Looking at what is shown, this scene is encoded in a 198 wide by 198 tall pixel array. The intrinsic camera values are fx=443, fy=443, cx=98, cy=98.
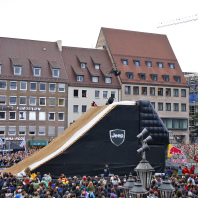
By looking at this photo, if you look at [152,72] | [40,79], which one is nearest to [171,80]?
[152,72]

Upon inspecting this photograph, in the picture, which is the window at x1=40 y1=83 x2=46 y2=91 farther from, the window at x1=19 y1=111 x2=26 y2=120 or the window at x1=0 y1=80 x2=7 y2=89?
the window at x1=0 y1=80 x2=7 y2=89

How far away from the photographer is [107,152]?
2856cm

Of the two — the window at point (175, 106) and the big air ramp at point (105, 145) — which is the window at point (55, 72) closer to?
the window at point (175, 106)

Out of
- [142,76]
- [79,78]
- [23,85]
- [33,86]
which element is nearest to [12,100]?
[23,85]

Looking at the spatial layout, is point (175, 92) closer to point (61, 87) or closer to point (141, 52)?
point (141, 52)

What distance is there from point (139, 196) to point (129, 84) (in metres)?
54.2

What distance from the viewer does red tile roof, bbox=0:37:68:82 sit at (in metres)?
60.9

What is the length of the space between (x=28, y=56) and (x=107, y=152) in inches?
1464

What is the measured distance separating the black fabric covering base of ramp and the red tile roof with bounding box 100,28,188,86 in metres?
37.4

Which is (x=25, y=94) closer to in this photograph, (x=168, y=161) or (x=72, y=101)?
(x=72, y=101)

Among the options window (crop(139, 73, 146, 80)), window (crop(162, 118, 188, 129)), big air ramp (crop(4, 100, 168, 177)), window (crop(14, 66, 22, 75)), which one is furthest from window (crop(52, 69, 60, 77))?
big air ramp (crop(4, 100, 168, 177))

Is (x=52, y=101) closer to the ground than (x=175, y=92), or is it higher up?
closer to the ground

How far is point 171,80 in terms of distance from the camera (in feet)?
232

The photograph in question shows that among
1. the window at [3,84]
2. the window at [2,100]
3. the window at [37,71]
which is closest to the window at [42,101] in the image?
the window at [37,71]
